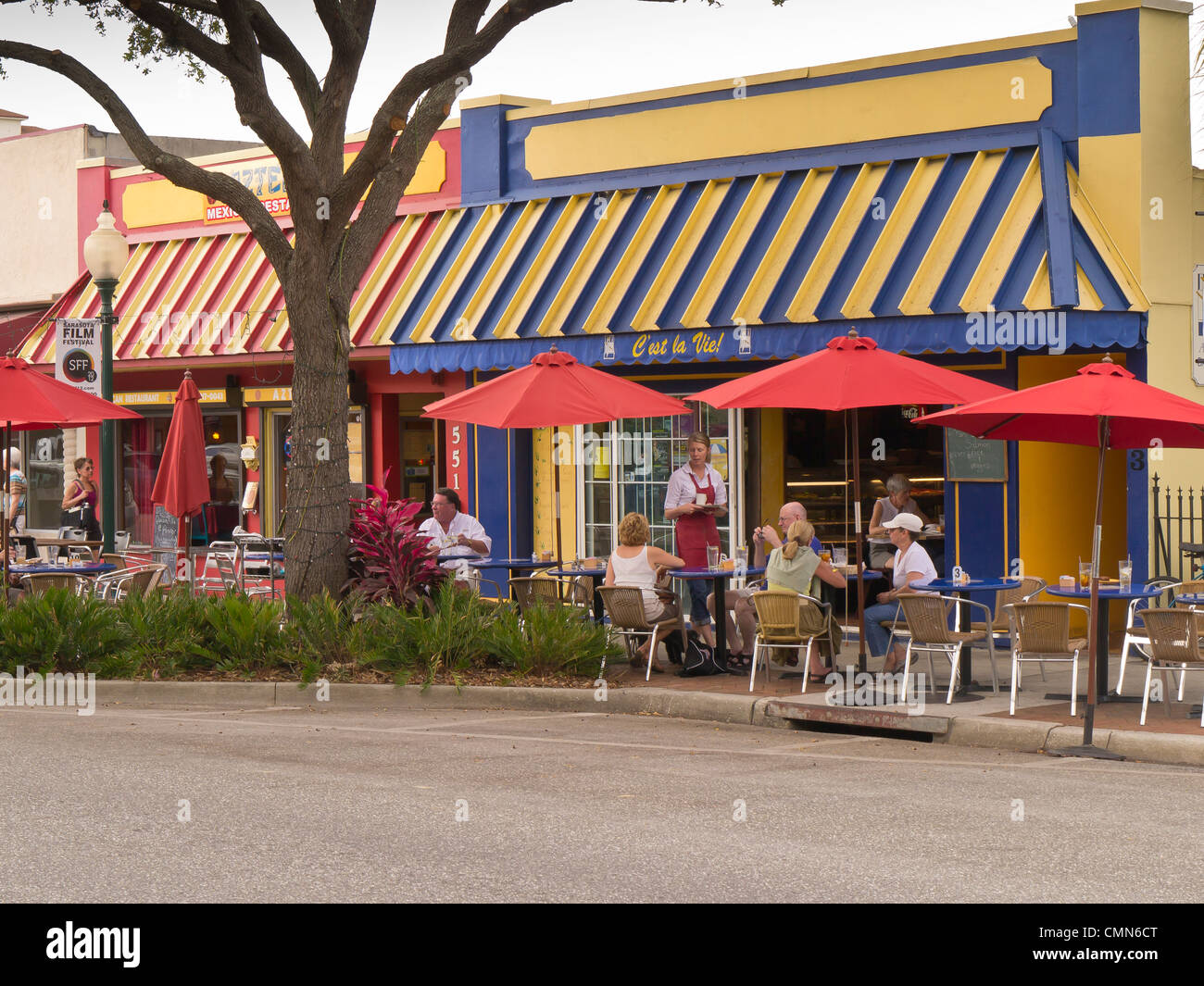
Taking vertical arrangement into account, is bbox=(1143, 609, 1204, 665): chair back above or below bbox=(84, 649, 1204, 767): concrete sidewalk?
above

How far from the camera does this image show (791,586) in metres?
12.7

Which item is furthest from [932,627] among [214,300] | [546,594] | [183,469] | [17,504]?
[214,300]

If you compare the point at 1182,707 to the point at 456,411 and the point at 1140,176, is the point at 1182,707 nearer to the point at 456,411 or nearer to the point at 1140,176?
the point at 1140,176

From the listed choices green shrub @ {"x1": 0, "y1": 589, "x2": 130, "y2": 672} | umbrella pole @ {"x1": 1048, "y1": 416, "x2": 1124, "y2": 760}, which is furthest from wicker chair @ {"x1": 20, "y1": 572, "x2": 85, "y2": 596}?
umbrella pole @ {"x1": 1048, "y1": 416, "x2": 1124, "y2": 760}

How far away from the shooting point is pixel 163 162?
559 inches

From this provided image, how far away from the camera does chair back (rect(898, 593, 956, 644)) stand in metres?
Answer: 11.7

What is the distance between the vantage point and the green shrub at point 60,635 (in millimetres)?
13570

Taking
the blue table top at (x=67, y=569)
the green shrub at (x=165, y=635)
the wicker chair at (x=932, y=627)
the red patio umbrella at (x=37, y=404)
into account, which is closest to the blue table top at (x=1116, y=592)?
the wicker chair at (x=932, y=627)

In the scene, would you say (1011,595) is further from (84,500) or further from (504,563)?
(84,500)

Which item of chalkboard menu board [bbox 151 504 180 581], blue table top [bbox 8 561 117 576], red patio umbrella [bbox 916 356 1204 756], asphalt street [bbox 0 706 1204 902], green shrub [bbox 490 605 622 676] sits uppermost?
red patio umbrella [bbox 916 356 1204 756]

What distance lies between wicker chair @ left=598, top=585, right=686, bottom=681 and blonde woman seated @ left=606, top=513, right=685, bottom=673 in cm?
5

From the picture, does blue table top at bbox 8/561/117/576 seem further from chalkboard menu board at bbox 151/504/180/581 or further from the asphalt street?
chalkboard menu board at bbox 151/504/180/581

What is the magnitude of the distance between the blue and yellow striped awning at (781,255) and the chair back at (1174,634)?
4.13m

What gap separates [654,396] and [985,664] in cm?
383
